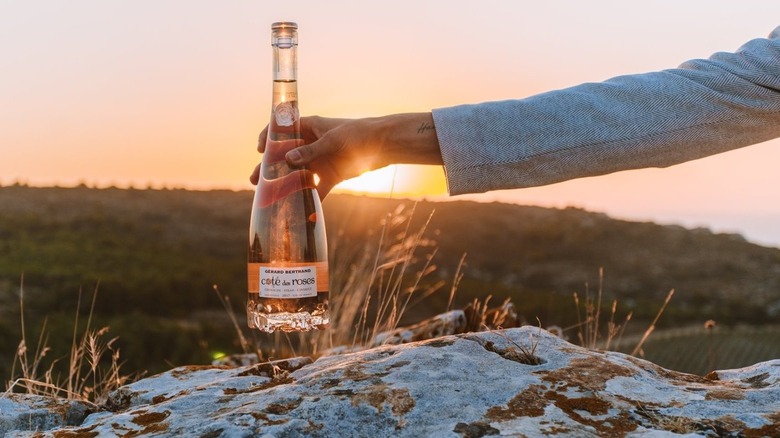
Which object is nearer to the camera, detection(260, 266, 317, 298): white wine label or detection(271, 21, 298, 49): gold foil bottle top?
detection(260, 266, 317, 298): white wine label

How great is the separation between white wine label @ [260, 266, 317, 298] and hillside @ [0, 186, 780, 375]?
10610mm

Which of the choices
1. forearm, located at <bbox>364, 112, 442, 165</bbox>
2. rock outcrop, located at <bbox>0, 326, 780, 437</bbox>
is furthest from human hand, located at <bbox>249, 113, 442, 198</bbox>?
rock outcrop, located at <bbox>0, 326, 780, 437</bbox>

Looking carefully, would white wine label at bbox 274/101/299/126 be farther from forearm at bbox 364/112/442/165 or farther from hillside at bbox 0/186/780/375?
hillside at bbox 0/186/780/375

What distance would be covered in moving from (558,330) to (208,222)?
28947mm

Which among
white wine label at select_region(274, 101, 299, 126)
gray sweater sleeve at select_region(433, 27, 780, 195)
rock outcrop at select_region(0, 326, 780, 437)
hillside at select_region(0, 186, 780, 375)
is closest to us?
rock outcrop at select_region(0, 326, 780, 437)

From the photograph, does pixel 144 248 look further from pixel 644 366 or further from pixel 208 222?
pixel 644 366

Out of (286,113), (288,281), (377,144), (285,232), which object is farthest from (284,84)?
(288,281)

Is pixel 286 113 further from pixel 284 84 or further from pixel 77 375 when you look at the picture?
pixel 77 375

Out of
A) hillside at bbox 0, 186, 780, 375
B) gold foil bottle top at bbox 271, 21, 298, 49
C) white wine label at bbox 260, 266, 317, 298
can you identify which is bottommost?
hillside at bbox 0, 186, 780, 375

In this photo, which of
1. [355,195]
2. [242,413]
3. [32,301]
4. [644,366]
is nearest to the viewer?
[242,413]

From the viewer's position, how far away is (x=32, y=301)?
17.1 metres

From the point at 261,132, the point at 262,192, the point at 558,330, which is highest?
the point at 261,132

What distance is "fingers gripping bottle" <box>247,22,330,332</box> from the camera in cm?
250

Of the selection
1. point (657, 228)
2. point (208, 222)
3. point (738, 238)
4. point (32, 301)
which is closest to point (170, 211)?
point (208, 222)
